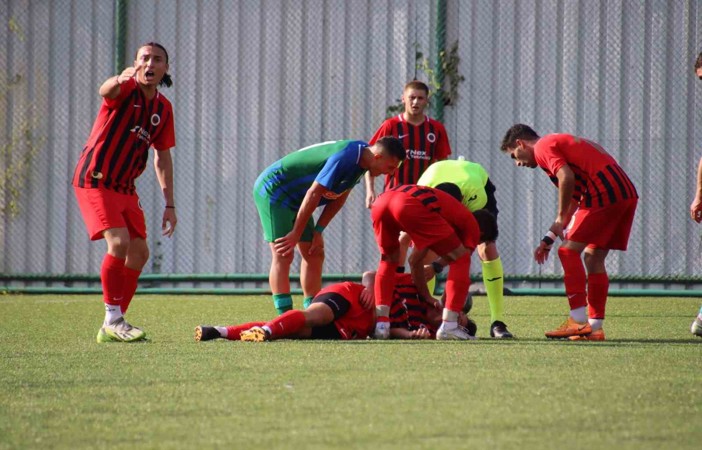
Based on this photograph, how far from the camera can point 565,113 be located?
35.3ft

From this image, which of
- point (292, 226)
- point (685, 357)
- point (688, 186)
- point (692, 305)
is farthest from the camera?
point (688, 186)

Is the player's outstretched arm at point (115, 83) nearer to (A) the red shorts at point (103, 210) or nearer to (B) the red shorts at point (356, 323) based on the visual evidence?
(A) the red shorts at point (103, 210)

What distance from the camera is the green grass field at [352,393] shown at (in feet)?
10.6

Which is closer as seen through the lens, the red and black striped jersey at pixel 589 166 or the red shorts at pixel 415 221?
the red shorts at pixel 415 221

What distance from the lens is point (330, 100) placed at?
36.5 ft

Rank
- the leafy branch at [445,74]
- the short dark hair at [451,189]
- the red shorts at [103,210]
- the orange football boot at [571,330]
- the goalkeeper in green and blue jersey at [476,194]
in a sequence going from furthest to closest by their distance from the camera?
the leafy branch at [445,74] → the goalkeeper in green and blue jersey at [476,194] → the short dark hair at [451,189] → the orange football boot at [571,330] → the red shorts at [103,210]

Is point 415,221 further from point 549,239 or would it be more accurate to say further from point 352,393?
point 352,393

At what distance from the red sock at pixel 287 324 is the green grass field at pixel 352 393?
103 mm

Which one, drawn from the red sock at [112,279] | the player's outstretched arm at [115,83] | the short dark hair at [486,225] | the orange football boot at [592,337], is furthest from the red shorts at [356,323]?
the player's outstretched arm at [115,83]

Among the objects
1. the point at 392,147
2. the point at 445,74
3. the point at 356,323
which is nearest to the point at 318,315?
→ the point at 356,323

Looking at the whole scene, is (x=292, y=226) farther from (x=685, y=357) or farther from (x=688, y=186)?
(x=688, y=186)

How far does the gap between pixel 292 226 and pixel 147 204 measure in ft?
14.8

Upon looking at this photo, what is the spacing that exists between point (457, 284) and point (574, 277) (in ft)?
2.41

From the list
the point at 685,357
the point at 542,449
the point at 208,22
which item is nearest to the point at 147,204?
the point at 208,22
